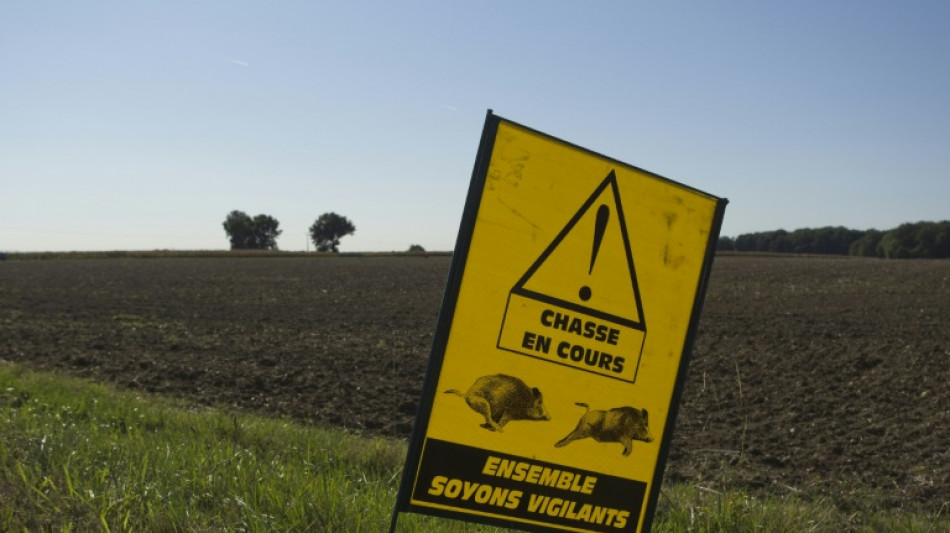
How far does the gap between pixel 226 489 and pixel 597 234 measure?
2.35 meters

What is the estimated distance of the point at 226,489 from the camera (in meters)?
4.18

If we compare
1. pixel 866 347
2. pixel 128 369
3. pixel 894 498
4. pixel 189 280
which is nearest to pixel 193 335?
pixel 128 369

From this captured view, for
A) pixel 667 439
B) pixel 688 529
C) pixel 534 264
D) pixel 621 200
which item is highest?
pixel 621 200

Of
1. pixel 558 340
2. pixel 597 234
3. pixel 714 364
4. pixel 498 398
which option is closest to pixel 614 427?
pixel 558 340

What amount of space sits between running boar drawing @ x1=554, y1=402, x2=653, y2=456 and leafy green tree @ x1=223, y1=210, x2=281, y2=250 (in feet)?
405

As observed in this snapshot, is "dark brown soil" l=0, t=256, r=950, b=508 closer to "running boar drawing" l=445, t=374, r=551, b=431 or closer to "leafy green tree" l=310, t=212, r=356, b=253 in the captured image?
"running boar drawing" l=445, t=374, r=551, b=431

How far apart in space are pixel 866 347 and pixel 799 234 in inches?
3402

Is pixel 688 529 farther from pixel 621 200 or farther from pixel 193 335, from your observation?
pixel 193 335

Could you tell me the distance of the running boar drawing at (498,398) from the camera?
293 cm

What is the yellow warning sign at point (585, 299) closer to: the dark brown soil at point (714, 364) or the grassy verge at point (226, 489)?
the grassy verge at point (226, 489)

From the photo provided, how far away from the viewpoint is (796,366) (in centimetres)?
1225

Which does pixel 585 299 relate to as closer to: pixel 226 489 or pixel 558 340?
pixel 558 340

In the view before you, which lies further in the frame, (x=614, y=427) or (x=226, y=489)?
(x=226, y=489)

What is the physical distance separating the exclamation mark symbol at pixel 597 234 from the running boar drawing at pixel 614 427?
1.37 ft
